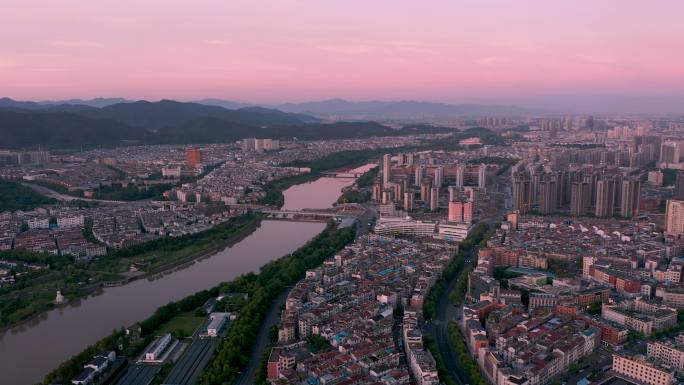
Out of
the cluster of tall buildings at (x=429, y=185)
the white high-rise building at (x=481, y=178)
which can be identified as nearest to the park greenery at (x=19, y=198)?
the cluster of tall buildings at (x=429, y=185)

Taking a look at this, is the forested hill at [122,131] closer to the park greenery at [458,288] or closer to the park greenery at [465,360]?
the park greenery at [458,288]

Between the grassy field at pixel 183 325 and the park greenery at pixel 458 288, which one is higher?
the park greenery at pixel 458 288

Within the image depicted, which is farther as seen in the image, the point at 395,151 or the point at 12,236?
the point at 395,151

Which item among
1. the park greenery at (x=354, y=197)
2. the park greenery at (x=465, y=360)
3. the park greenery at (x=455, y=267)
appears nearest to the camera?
the park greenery at (x=465, y=360)

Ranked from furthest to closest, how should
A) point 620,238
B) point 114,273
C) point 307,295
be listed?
point 620,238
point 114,273
point 307,295

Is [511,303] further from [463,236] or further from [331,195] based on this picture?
[331,195]

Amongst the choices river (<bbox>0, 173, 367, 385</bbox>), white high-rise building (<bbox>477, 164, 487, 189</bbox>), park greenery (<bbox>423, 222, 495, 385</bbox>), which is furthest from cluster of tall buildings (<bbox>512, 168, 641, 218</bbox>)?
river (<bbox>0, 173, 367, 385</bbox>)

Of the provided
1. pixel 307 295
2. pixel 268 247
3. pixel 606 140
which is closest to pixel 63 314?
pixel 307 295
